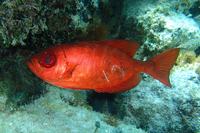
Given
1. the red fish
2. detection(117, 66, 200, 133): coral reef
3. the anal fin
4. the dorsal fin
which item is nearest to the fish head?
the red fish

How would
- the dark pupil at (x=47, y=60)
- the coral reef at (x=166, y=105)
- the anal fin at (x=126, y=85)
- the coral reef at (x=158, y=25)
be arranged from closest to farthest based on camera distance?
the dark pupil at (x=47, y=60), the anal fin at (x=126, y=85), the coral reef at (x=166, y=105), the coral reef at (x=158, y=25)

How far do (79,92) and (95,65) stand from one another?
204cm

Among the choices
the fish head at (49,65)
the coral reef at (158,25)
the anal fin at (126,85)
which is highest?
the coral reef at (158,25)

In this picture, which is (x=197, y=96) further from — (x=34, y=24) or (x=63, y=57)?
(x=34, y=24)

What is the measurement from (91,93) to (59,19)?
2.82 metres

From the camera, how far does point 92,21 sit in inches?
128

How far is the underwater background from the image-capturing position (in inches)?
83.9

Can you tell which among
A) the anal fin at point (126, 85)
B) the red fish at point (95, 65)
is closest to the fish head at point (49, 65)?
the red fish at point (95, 65)

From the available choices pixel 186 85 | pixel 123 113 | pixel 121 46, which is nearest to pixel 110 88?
pixel 121 46

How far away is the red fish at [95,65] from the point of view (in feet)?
5.45

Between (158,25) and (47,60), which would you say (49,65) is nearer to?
(47,60)

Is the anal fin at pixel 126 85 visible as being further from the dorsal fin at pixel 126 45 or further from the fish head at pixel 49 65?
the fish head at pixel 49 65

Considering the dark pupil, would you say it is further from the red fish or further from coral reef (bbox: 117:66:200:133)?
coral reef (bbox: 117:66:200:133)

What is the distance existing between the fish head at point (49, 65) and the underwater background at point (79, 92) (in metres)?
0.91
